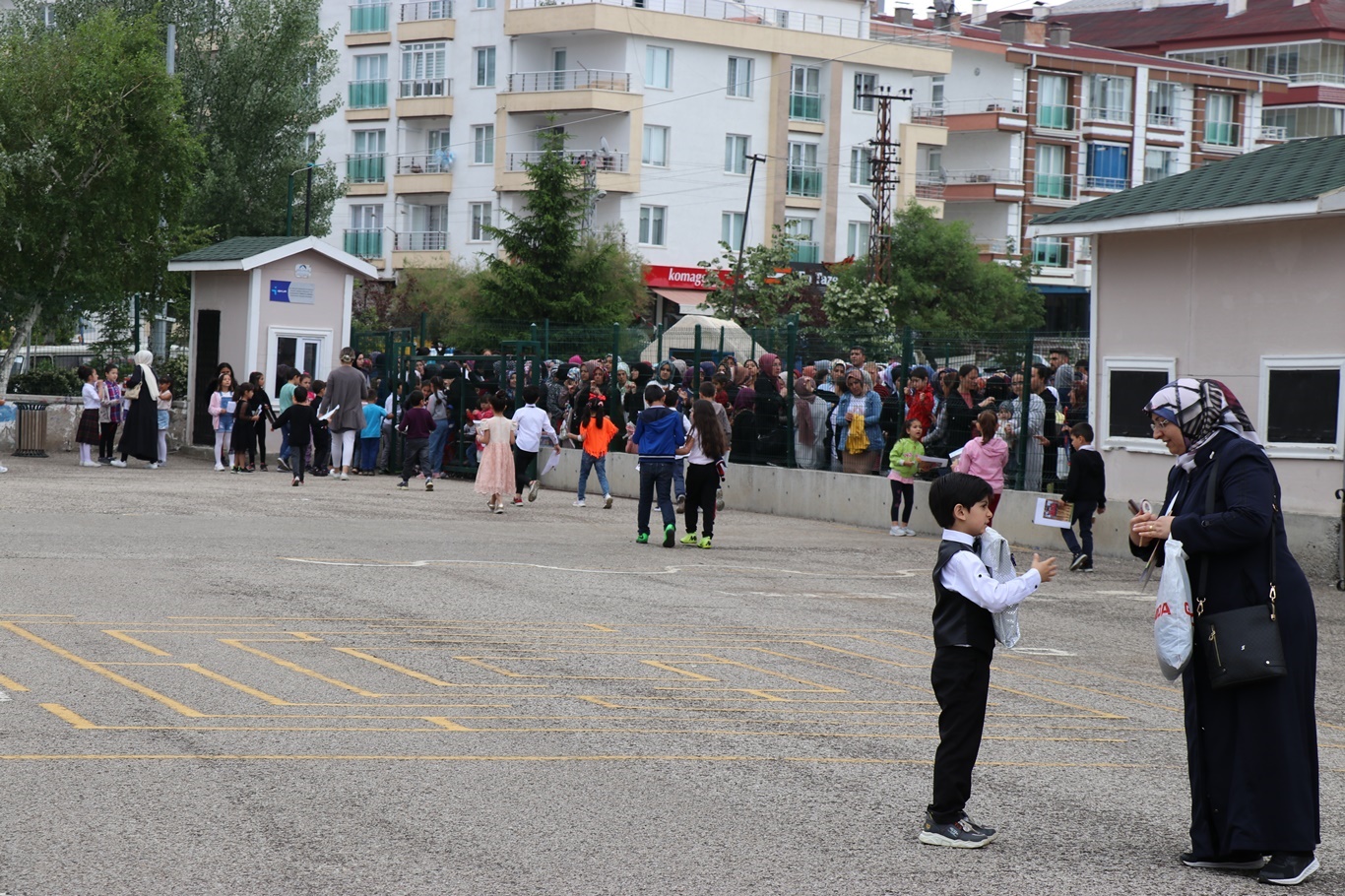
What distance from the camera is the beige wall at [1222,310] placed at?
18.0m

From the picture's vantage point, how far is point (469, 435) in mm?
30578

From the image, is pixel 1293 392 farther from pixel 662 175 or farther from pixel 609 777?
pixel 662 175

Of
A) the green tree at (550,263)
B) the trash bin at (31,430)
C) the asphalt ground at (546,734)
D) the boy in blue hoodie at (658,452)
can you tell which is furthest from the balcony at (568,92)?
the asphalt ground at (546,734)

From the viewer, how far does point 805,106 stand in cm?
7331

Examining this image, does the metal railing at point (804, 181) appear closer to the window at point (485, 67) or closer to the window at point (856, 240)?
the window at point (856, 240)

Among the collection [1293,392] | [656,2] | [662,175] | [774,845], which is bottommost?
[774,845]

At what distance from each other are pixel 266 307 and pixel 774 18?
45.3m

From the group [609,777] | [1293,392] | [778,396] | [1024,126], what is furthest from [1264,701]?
[1024,126]

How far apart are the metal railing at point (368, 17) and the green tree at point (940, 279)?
2293 centimetres

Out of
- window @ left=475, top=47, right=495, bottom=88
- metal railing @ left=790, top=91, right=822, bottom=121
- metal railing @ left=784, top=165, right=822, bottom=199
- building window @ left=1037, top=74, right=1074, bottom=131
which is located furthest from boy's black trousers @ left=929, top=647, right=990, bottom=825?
building window @ left=1037, top=74, right=1074, bottom=131

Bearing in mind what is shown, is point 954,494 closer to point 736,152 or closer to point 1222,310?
point 1222,310

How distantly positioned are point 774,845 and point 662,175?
64163 millimetres

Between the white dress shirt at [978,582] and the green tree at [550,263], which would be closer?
the white dress shirt at [978,582]

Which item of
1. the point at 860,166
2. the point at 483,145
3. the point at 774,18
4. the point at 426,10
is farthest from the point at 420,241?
the point at 860,166
